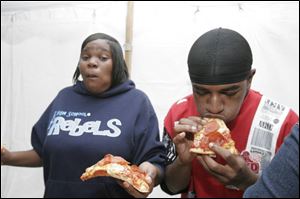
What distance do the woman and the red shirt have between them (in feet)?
0.24

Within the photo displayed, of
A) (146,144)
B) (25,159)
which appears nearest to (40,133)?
(25,159)

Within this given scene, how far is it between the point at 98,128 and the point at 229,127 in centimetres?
25

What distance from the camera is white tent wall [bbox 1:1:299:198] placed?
783 millimetres

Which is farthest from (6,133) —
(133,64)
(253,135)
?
(133,64)

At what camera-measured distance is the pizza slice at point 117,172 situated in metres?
0.64

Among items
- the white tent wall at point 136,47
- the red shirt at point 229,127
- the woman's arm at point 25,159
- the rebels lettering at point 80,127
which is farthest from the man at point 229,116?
the woman's arm at point 25,159

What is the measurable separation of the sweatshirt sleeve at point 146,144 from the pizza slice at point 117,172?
0.11m

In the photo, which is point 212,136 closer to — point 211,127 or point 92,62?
point 211,127

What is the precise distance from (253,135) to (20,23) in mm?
519

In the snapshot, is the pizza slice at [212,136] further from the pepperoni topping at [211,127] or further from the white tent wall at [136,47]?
the white tent wall at [136,47]

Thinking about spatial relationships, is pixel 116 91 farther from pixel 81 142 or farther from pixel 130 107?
pixel 81 142

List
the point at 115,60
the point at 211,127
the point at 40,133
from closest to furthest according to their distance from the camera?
the point at 211,127
the point at 115,60
the point at 40,133

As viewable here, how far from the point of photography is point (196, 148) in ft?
2.09

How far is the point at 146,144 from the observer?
797 millimetres
